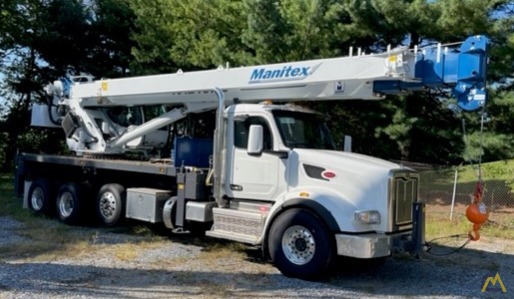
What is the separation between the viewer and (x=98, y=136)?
12641 mm

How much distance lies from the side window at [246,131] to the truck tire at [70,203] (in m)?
4.53

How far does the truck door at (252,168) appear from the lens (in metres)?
8.59

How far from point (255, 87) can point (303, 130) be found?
1.11 m

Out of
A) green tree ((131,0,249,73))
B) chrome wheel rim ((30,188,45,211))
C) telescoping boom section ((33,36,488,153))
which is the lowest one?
chrome wheel rim ((30,188,45,211))

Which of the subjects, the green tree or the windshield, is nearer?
the windshield

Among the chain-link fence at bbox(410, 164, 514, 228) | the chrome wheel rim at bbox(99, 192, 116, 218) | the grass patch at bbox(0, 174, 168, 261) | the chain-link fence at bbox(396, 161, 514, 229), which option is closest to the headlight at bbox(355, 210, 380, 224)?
the grass patch at bbox(0, 174, 168, 261)

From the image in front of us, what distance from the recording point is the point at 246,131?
29.5ft

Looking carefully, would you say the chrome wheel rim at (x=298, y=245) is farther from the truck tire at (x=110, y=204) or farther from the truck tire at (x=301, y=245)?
the truck tire at (x=110, y=204)

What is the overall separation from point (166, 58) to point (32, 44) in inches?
290

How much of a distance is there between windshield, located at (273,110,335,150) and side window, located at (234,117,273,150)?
0.21m

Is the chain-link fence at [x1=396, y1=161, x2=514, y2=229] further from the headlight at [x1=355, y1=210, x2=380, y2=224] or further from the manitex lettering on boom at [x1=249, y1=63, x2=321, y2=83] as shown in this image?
the headlight at [x1=355, y1=210, x2=380, y2=224]

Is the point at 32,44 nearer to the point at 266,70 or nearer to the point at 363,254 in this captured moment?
the point at 266,70

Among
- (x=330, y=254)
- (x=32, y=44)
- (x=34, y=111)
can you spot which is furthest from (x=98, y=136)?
(x=32, y=44)

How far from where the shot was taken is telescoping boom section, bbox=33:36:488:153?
758 cm
